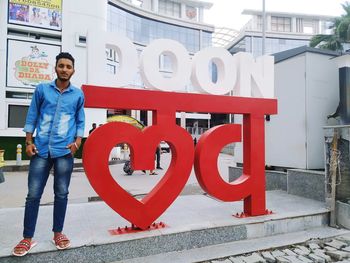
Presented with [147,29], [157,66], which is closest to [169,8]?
[147,29]

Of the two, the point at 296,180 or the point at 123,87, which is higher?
the point at 123,87

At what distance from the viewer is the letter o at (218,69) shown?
14.6 ft

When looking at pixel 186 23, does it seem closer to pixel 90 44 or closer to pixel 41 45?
pixel 41 45

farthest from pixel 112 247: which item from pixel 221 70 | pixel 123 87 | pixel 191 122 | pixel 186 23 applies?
pixel 186 23

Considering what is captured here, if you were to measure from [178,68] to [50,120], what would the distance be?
183cm

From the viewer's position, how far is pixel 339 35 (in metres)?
29.0

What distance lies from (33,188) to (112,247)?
1.07 metres

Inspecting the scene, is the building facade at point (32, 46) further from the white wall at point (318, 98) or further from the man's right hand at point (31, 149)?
the man's right hand at point (31, 149)

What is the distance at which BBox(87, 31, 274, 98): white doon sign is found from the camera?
4.02 meters

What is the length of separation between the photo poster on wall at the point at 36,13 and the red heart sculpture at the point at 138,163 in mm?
16538

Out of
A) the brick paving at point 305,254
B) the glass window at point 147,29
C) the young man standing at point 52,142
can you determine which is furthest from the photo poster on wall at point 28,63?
the glass window at point 147,29

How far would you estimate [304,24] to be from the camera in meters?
62.7

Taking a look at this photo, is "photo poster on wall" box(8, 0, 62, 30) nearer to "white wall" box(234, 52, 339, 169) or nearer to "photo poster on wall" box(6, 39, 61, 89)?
"photo poster on wall" box(6, 39, 61, 89)

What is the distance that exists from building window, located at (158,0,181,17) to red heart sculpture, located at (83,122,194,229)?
5332 centimetres
